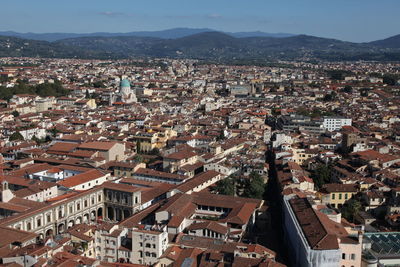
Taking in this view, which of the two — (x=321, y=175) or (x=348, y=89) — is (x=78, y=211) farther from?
(x=348, y=89)

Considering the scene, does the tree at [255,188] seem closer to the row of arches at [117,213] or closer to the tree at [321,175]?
the tree at [321,175]

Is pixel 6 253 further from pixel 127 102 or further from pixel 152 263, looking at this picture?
pixel 127 102

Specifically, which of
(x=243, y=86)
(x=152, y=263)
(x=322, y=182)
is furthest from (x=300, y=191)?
(x=243, y=86)

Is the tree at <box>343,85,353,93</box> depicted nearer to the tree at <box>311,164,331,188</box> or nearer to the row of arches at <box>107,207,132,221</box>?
the tree at <box>311,164,331,188</box>

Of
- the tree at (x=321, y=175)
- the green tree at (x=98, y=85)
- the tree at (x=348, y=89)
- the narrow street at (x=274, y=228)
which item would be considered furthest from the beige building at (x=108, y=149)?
the tree at (x=348, y=89)

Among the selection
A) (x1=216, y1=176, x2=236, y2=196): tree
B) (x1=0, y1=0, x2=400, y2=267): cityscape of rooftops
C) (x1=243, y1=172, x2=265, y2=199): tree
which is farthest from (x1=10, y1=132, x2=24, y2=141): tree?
(x1=243, y1=172, x2=265, y2=199): tree

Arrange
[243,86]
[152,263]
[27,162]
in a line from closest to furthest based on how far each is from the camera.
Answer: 1. [152,263]
2. [27,162]
3. [243,86]
